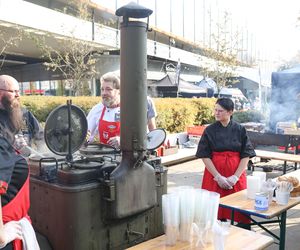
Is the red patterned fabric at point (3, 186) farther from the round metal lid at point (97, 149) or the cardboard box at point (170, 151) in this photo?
the cardboard box at point (170, 151)

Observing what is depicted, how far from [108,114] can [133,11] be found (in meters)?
1.38

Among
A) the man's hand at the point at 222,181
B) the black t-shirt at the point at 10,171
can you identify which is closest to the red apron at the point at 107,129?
the man's hand at the point at 222,181

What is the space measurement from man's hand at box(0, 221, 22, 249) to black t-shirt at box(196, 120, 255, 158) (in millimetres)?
2050

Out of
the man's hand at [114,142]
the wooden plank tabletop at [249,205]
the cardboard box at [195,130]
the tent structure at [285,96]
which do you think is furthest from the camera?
the tent structure at [285,96]

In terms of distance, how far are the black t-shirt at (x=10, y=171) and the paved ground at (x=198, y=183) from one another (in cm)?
165

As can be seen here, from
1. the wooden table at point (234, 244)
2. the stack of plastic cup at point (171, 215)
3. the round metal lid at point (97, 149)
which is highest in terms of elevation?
the round metal lid at point (97, 149)

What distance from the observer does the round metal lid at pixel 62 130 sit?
86.5 inches

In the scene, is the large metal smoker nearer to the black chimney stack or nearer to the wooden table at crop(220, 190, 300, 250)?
the black chimney stack

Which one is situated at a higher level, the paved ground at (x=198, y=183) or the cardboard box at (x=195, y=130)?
the cardboard box at (x=195, y=130)

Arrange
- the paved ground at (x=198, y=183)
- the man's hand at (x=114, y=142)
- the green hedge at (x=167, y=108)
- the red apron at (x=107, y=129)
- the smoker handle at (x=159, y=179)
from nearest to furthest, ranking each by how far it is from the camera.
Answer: the smoker handle at (x=159, y=179), the man's hand at (x=114, y=142), the red apron at (x=107, y=129), the paved ground at (x=198, y=183), the green hedge at (x=167, y=108)

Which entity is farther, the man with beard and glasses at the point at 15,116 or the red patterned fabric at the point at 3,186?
the man with beard and glasses at the point at 15,116

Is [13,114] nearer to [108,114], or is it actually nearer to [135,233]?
[135,233]

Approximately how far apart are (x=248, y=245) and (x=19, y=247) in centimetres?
124

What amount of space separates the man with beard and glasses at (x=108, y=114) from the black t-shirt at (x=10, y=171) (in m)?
1.40
